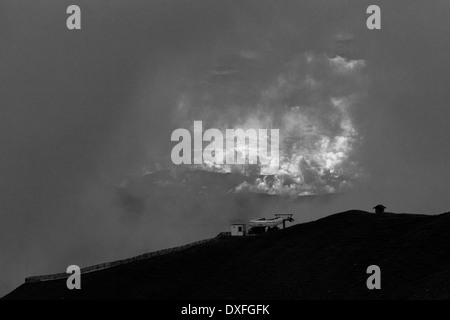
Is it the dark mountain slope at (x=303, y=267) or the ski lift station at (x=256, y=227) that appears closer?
the dark mountain slope at (x=303, y=267)

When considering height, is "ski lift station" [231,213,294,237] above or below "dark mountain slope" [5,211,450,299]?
above

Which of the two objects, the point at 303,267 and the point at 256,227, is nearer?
the point at 303,267

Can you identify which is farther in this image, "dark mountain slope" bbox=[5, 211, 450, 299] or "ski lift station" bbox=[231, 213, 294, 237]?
"ski lift station" bbox=[231, 213, 294, 237]

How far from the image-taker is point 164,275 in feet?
380

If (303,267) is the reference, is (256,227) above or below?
above

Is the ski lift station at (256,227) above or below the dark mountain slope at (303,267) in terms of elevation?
above
